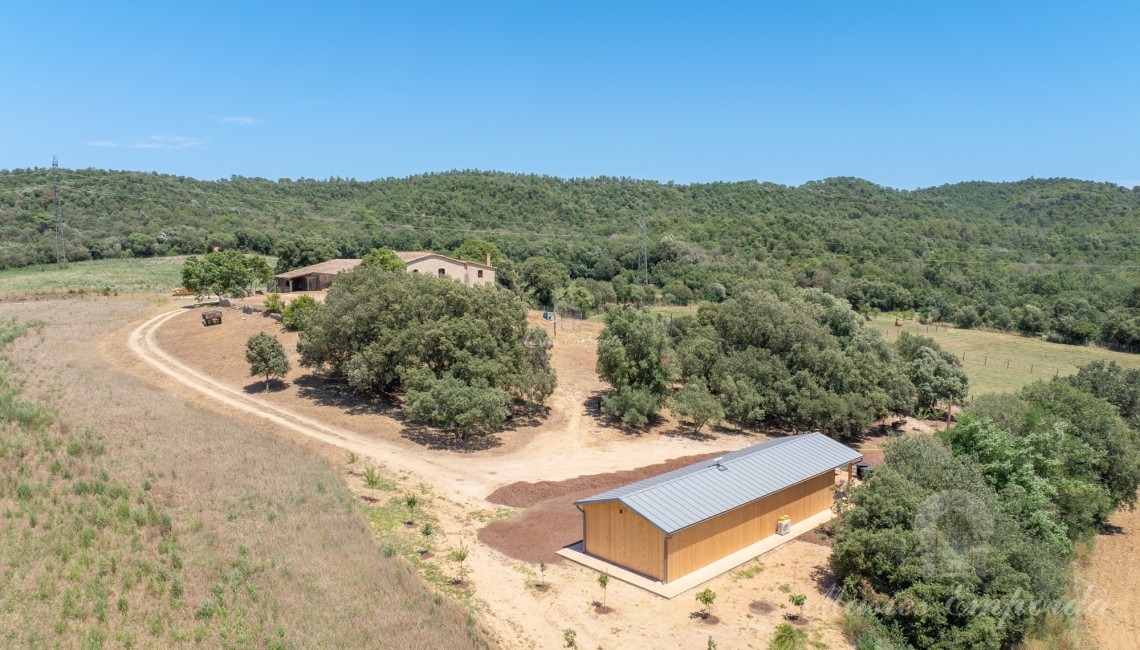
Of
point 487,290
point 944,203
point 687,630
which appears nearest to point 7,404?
point 487,290

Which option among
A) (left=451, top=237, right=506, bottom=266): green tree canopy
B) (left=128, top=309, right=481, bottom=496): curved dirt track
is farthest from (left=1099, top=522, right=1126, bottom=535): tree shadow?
(left=451, top=237, right=506, bottom=266): green tree canopy

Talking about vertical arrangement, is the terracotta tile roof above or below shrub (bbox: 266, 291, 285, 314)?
above

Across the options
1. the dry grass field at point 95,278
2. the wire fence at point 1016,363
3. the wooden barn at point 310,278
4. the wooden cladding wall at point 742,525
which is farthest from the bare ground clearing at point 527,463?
the wire fence at point 1016,363

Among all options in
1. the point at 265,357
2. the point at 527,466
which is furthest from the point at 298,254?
the point at 527,466

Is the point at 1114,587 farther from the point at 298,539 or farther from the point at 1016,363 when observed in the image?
the point at 1016,363

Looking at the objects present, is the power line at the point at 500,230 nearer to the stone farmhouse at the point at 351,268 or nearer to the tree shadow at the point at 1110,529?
the stone farmhouse at the point at 351,268

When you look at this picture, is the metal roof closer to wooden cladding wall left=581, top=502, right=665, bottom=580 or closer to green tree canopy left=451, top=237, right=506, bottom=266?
wooden cladding wall left=581, top=502, right=665, bottom=580
